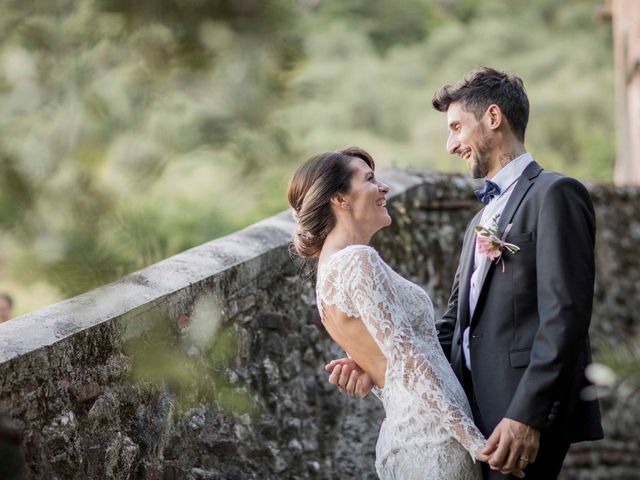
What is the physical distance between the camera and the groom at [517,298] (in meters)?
2.55

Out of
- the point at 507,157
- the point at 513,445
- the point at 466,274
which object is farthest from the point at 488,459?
the point at 507,157

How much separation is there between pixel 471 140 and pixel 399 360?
2.79 feet

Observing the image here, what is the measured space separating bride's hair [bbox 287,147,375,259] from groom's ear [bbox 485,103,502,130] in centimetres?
49

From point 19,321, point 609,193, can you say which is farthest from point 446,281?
point 19,321

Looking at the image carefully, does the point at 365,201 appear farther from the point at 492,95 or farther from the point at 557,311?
the point at 557,311

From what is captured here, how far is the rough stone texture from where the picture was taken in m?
2.25

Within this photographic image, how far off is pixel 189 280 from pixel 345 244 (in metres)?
0.61

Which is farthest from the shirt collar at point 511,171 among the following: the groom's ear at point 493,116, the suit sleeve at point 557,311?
the suit sleeve at point 557,311

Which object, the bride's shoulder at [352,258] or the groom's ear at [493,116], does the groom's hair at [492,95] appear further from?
the bride's shoulder at [352,258]

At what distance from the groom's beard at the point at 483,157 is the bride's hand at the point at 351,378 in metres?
0.78

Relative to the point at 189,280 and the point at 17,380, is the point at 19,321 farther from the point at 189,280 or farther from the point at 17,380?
the point at 189,280

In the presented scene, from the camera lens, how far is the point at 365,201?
2900 mm

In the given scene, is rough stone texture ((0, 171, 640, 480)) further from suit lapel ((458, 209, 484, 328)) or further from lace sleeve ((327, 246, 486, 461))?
suit lapel ((458, 209, 484, 328))

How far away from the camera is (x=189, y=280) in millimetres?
3096
